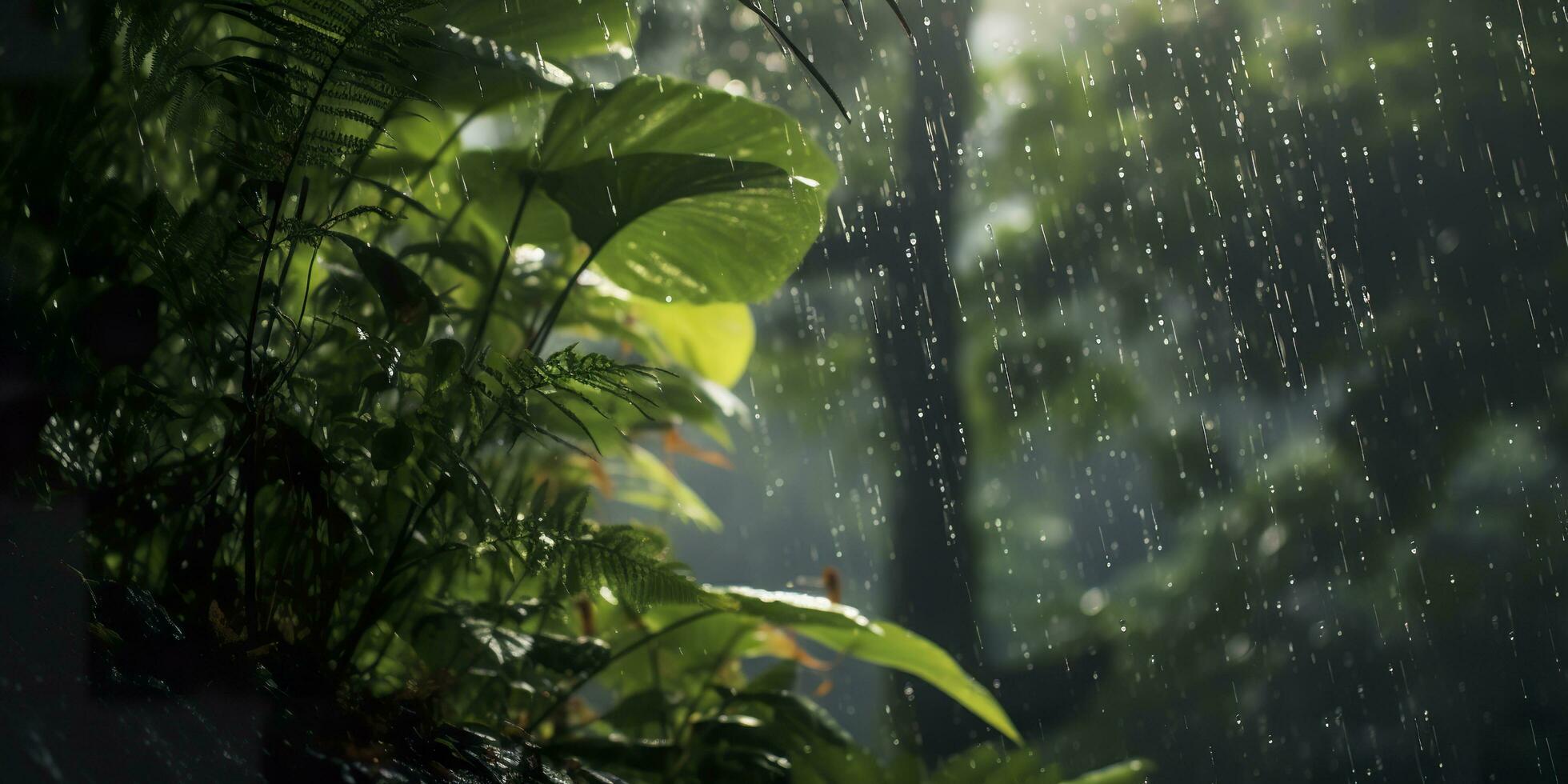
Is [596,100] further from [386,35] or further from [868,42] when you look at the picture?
[868,42]

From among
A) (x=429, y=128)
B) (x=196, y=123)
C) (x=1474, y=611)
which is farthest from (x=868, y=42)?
(x=196, y=123)

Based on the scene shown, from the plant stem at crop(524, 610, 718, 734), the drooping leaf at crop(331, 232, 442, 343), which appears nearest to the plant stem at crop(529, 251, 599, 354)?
the drooping leaf at crop(331, 232, 442, 343)

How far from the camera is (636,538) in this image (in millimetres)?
649

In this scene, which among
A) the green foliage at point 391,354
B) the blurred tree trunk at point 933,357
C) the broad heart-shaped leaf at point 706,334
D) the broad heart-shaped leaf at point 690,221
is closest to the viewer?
the green foliage at point 391,354

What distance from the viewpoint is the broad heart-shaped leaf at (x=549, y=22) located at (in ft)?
2.85

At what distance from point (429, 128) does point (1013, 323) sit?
4.28 metres

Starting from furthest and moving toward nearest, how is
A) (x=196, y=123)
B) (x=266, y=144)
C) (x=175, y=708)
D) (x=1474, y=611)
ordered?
(x=1474, y=611)
(x=196, y=123)
(x=266, y=144)
(x=175, y=708)

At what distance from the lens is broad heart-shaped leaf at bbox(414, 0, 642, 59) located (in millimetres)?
868

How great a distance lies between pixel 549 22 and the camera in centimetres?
92

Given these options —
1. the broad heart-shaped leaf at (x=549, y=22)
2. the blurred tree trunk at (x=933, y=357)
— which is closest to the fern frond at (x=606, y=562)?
the broad heart-shaped leaf at (x=549, y=22)

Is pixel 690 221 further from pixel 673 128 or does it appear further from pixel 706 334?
pixel 706 334

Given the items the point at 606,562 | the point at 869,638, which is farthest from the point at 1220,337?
the point at 606,562

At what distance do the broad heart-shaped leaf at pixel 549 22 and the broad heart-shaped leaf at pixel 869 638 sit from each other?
1.73ft

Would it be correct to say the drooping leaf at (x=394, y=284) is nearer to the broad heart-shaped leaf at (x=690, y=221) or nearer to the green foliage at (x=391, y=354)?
the green foliage at (x=391, y=354)
